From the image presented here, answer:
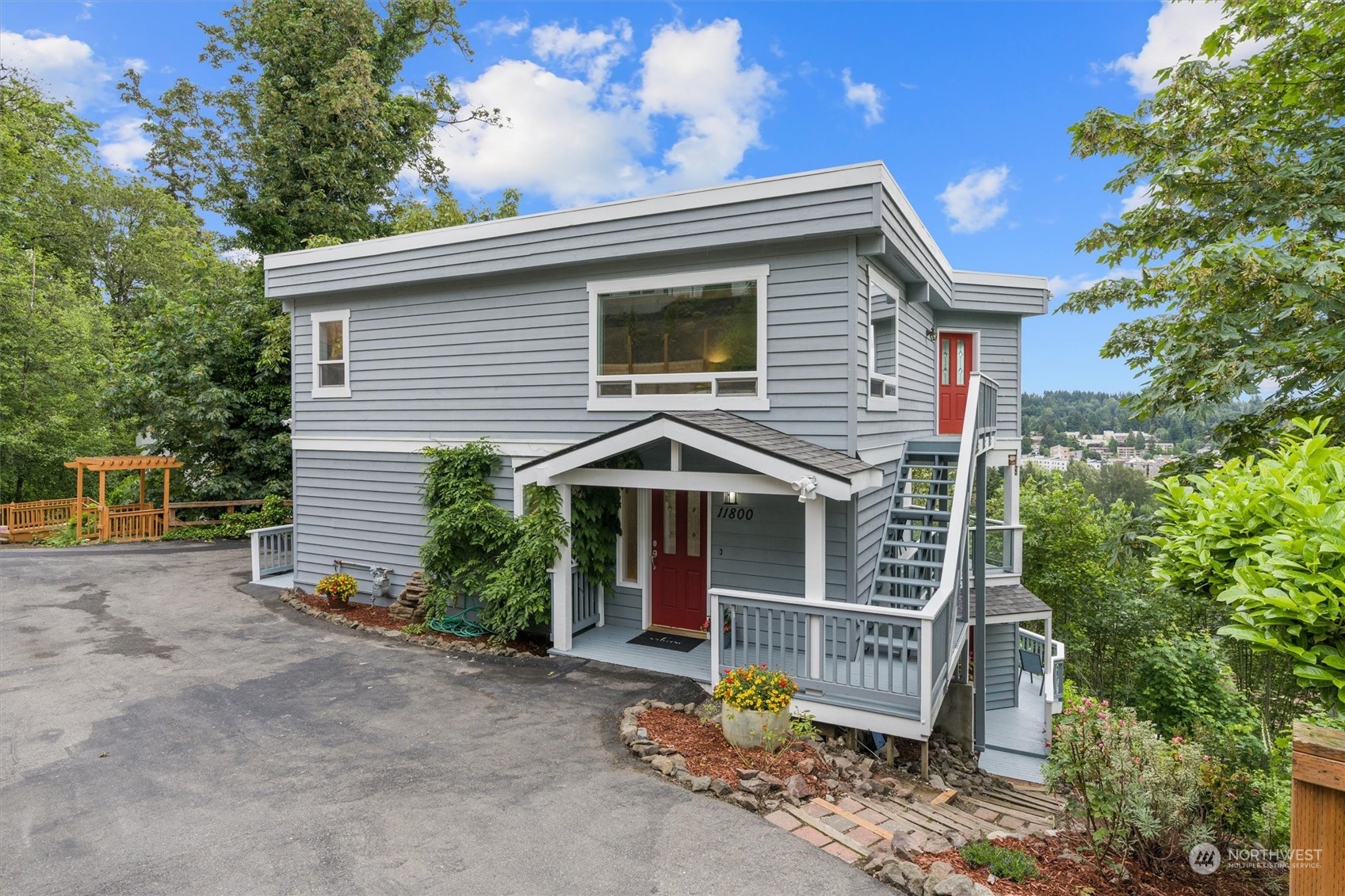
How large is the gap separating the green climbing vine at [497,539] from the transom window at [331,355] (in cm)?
249

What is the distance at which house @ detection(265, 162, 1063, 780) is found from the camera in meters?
6.41

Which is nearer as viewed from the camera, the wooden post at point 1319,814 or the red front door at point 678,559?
the wooden post at point 1319,814

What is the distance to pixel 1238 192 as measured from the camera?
7918 mm

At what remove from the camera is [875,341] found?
770 centimetres

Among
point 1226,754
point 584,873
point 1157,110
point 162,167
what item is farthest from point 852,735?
point 162,167

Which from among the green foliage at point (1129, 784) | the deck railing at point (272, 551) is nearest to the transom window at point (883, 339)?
the green foliage at point (1129, 784)

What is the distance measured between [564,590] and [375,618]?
3.42m

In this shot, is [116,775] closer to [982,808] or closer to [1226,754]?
[982,808]

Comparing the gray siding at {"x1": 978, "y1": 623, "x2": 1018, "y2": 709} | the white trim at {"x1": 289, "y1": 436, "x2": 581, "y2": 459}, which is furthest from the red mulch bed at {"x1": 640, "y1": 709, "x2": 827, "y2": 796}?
the gray siding at {"x1": 978, "y1": 623, "x2": 1018, "y2": 709}

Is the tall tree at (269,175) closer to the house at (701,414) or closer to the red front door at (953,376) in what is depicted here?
the house at (701,414)

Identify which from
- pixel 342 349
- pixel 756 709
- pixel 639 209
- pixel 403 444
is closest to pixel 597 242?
pixel 639 209

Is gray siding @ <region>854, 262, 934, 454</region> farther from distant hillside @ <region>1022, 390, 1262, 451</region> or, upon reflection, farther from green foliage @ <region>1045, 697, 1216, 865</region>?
distant hillside @ <region>1022, 390, 1262, 451</region>

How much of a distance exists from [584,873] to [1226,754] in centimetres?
630

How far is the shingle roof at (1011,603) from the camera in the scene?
34.7 ft
